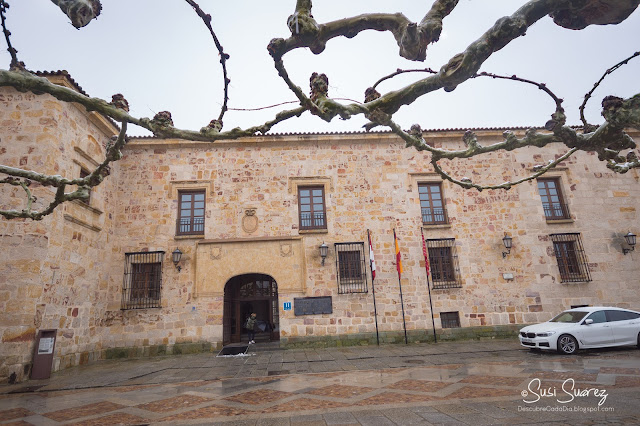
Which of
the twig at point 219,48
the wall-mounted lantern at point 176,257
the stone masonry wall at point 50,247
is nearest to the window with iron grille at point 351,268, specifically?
the wall-mounted lantern at point 176,257

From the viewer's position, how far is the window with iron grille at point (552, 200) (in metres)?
12.4

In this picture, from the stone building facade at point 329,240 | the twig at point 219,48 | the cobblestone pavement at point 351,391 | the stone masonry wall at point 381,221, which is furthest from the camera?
the stone masonry wall at point 381,221

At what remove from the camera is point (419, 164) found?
1248 centimetres

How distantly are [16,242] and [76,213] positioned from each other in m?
1.68

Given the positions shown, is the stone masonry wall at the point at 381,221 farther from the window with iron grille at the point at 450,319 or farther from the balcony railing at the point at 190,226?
the balcony railing at the point at 190,226

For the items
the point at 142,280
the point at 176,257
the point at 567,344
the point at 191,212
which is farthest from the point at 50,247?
the point at 567,344

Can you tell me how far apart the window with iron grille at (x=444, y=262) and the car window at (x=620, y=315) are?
152 inches

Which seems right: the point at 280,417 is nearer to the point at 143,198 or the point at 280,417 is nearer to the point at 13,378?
the point at 13,378

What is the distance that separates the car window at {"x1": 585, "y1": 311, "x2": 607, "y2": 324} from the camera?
8.55m

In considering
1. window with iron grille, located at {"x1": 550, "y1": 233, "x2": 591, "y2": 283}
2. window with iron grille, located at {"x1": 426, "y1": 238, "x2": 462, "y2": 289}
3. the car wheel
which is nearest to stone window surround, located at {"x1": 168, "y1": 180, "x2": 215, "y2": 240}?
window with iron grille, located at {"x1": 426, "y1": 238, "x2": 462, "y2": 289}

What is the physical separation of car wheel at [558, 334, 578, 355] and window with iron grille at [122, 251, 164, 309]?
1115 cm

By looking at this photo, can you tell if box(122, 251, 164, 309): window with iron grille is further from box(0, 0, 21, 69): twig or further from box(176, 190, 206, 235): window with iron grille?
box(0, 0, 21, 69): twig

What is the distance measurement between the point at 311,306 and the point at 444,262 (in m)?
4.80

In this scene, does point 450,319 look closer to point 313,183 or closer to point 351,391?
point 313,183
